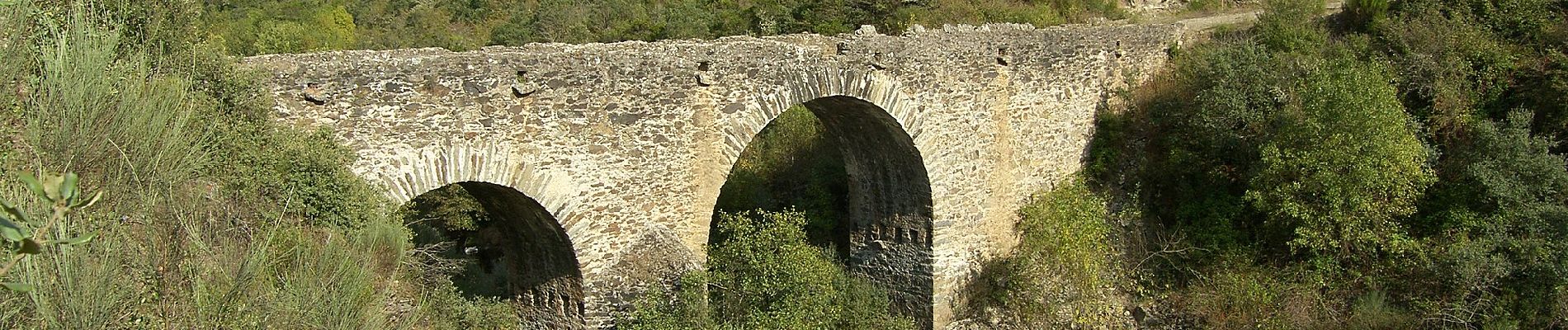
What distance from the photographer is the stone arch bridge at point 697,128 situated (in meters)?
8.06

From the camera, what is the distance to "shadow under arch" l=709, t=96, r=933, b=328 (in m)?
12.1

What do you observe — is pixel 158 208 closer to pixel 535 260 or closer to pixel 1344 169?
pixel 535 260

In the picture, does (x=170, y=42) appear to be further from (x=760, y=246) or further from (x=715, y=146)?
(x=760, y=246)

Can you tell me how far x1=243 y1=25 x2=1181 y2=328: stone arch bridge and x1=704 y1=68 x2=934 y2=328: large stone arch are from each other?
0.08ft

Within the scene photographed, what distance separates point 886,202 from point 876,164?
1.91 feet

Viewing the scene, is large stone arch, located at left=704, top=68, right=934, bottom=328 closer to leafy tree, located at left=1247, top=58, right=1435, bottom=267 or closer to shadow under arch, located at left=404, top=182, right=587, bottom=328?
shadow under arch, located at left=404, top=182, right=587, bottom=328

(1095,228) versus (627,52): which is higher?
(627,52)

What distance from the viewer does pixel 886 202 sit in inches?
526

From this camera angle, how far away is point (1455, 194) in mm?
12242

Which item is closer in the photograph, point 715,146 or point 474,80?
point 474,80

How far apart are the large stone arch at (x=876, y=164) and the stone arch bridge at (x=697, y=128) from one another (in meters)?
0.03

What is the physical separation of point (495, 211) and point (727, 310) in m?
2.31

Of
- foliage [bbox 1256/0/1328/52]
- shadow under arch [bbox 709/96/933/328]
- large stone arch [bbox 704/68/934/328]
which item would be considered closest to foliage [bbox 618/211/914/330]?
large stone arch [bbox 704/68/934/328]

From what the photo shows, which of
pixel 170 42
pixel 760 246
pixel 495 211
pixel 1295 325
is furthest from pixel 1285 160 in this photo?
pixel 170 42
